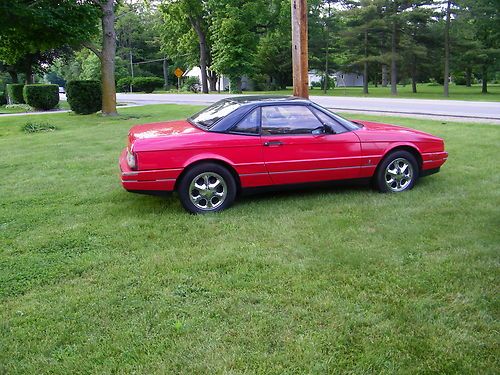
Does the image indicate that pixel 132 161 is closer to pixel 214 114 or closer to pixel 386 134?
pixel 214 114

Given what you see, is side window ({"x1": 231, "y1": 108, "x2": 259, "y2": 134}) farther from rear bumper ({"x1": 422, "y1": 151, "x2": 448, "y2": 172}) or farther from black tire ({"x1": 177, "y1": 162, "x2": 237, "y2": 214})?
rear bumper ({"x1": 422, "y1": 151, "x2": 448, "y2": 172})

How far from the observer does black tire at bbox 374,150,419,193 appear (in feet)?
20.7

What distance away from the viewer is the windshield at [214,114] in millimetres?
6010

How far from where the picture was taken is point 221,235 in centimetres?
492

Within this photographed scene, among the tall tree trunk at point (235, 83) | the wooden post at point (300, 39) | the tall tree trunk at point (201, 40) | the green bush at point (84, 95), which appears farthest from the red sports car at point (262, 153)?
the tall tree trunk at point (201, 40)

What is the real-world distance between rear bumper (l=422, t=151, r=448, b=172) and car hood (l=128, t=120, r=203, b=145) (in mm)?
3113

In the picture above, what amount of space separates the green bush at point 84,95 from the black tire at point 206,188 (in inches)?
664

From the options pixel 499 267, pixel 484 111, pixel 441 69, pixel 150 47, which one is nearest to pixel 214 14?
pixel 441 69

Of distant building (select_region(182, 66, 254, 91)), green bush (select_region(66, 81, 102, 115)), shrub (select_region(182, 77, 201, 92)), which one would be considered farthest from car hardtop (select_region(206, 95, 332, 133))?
shrub (select_region(182, 77, 201, 92))

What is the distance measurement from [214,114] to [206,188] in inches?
46.4

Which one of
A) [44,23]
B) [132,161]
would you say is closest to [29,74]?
[44,23]

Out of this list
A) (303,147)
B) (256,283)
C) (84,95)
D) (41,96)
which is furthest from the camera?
(41,96)

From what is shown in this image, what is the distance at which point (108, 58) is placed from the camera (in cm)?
1902

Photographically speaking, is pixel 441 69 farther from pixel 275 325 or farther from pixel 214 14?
pixel 275 325
